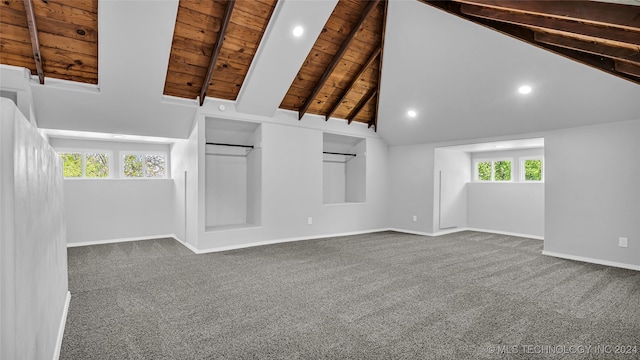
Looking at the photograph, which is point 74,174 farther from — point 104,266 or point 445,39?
point 445,39

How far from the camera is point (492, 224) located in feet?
Result: 24.5

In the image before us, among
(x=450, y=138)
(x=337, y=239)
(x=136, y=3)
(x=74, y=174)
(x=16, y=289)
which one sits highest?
(x=136, y=3)

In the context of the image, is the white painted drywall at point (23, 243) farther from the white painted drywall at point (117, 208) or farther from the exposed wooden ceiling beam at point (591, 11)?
the white painted drywall at point (117, 208)

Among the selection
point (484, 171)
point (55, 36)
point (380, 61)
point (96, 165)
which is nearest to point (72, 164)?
point (96, 165)

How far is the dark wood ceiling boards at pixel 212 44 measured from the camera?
3977mm

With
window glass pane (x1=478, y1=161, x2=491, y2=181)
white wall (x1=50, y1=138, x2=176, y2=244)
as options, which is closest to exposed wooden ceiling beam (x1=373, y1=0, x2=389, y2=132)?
window glass pane (x1=478, y1=161, x2=491, y2=181)

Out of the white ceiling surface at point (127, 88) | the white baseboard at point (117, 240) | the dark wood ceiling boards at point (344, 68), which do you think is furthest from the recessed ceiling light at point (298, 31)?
the white baseboard at point (117, 240)

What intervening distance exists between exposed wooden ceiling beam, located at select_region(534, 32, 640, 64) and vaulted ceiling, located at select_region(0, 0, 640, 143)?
0.03 ft

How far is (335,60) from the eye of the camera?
16.9 feet

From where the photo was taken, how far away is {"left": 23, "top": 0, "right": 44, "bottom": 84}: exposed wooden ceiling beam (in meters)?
3.23

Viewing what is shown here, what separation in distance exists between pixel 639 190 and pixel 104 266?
24.1 ft

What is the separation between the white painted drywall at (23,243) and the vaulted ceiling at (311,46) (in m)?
2.63

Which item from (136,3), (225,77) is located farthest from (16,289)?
(225,77)

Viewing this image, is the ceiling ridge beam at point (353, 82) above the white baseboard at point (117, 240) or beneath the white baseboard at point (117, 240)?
above
